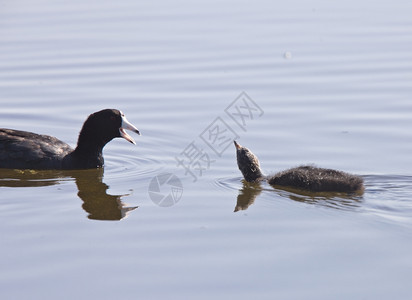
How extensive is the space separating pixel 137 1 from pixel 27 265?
41.4ft

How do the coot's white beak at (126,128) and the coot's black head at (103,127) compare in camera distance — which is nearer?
the coot's white beak at (126,128)

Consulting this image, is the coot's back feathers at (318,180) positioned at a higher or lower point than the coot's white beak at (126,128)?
lower

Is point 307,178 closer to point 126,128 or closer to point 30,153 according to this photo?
point 126,128

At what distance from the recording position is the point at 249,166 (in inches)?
334

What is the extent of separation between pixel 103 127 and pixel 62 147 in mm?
497

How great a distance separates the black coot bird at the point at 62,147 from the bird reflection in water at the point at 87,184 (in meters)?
0.11

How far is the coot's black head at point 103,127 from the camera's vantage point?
9.71 meters

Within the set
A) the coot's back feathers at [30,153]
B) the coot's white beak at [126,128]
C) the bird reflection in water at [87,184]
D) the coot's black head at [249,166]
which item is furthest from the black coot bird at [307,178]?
the coot's back feathers at [30,153]

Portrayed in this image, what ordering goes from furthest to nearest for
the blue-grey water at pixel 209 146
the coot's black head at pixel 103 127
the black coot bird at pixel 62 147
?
the coot's black head at pixel 103 127 → the black coot bird at pixel 62 147 → the blue-grey water at pixel 209 146

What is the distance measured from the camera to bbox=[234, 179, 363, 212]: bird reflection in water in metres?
7.51

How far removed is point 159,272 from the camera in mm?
5859

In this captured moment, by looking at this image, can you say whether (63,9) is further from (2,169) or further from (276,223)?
(276,223)

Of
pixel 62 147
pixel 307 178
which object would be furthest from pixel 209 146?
pixel 307 178

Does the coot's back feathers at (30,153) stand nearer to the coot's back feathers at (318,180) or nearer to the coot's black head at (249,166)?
the coot's black head at (249,166)
